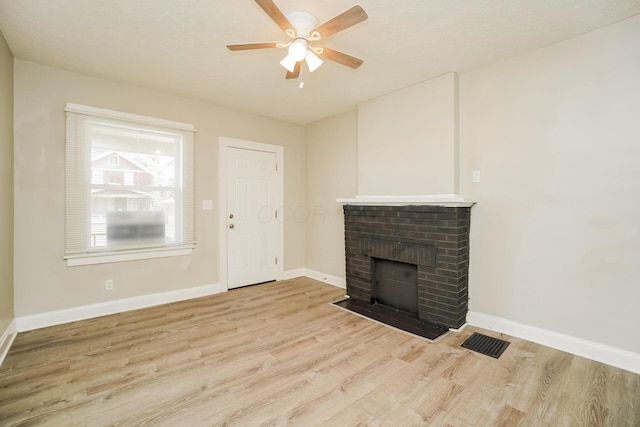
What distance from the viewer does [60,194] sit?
2998 mm

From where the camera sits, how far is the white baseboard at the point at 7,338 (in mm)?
2348

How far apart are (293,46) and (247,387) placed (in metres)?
2.45

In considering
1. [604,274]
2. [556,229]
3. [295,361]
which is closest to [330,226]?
[295,361]

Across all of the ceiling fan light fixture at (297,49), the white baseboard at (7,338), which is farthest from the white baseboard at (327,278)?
the white baseboard at (7,338)

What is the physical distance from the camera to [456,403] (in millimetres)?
1836

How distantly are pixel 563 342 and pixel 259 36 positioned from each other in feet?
12.1

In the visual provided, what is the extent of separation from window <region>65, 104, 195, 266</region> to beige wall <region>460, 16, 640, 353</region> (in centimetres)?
350

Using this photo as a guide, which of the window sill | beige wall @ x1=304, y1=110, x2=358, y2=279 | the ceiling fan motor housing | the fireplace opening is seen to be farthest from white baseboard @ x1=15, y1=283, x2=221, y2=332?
the ceiling fan motor housing

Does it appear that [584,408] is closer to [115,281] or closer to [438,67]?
[438,67]

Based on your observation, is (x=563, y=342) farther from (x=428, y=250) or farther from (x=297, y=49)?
(x=297, y=49)

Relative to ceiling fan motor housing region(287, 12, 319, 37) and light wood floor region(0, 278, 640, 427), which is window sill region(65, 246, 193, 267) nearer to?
light wood floor region(0, 278, 640, 427)

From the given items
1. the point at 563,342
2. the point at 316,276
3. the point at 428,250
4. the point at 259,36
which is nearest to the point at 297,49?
the point at 259,36

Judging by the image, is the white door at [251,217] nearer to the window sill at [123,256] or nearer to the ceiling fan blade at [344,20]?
the window sill at [123,256]

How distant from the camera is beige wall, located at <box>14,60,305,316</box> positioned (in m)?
2.83
